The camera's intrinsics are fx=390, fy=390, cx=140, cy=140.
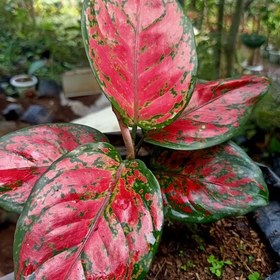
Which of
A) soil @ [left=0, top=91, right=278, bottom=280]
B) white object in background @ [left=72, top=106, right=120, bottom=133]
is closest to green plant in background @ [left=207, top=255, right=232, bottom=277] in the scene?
soil @ [left=0, top=91, right=278, bottom=280]

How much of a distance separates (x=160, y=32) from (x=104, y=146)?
22cm

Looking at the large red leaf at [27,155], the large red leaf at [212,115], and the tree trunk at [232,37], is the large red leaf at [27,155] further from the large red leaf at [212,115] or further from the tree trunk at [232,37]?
the tree trunk at [232,37]

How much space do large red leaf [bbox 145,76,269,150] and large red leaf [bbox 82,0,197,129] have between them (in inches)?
2.1

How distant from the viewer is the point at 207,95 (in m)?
0.80

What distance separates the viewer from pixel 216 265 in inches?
33.9

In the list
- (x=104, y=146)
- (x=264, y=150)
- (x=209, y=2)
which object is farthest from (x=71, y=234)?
(x=209, y=2)

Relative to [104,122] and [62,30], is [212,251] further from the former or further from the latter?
[62,30]

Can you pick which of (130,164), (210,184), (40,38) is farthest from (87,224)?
(40,38)

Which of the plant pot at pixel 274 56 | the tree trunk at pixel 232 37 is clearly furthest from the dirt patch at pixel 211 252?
the plant pot at pixel 274 56

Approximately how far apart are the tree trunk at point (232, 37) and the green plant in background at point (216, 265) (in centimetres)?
84

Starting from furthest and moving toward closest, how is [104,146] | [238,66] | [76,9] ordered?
1. [76,9]
2. [238,66]
3. [104,146]

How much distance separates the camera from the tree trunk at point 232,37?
1.38m

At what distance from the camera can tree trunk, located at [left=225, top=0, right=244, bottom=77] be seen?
1.38m

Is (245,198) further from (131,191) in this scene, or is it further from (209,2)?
(209,2)
